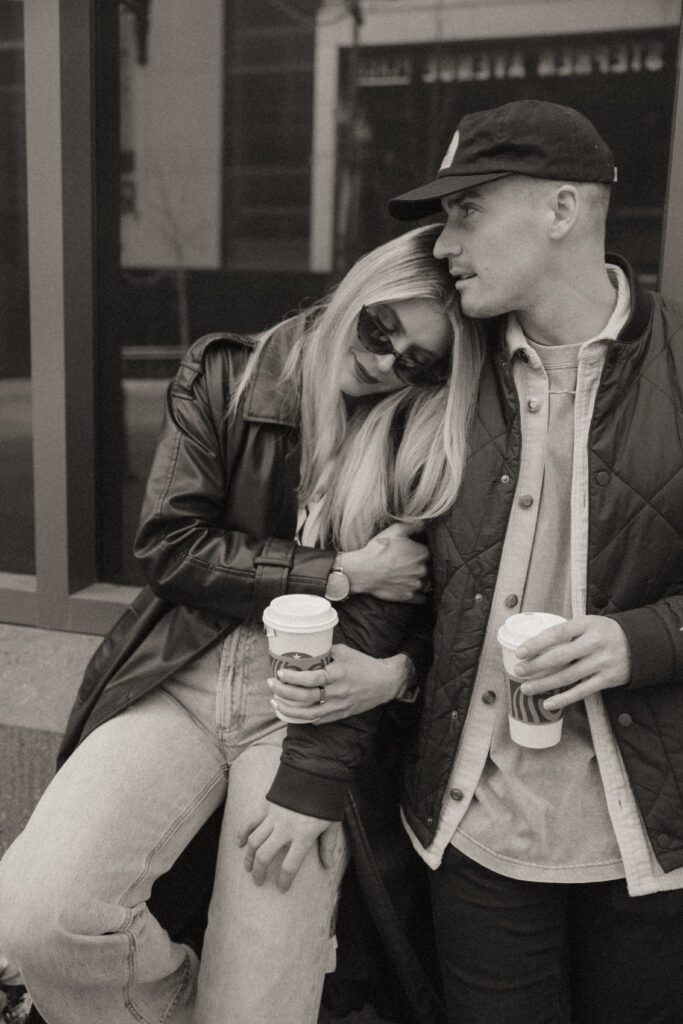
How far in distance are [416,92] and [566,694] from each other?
2.63 m

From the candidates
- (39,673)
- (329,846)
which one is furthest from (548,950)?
(39,673)

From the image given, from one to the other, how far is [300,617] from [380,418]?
0.64 metres

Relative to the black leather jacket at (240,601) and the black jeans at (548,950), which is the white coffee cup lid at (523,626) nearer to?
the black leather jacket at (240,601)

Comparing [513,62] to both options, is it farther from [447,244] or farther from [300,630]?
[300,630]

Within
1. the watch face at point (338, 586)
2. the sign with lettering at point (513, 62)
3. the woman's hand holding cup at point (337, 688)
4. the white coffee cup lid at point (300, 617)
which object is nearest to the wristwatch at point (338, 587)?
the watch face at point (338, 586)

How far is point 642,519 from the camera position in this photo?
2027 mm

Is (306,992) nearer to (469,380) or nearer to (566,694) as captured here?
(566,694)

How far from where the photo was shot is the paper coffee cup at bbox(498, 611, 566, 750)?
195 centimetres

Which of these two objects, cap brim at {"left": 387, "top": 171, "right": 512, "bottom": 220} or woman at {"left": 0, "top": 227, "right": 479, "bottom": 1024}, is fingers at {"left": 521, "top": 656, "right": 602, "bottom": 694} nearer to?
woman at {"left": 0, "top": 227, "right": 479, "bottom": 1024}

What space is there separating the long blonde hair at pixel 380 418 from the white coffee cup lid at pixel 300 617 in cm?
35

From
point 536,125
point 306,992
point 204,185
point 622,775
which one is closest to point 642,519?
point 622,775

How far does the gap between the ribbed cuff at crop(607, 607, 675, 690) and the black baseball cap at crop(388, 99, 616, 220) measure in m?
0.89

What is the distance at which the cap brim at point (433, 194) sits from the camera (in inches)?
81.8

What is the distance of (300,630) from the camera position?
6.64 ft
